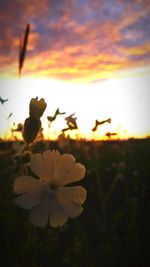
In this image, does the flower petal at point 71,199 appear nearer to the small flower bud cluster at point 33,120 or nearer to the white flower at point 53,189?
the white flower at point 53,189

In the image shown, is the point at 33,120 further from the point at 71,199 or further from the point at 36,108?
the point at 71,199

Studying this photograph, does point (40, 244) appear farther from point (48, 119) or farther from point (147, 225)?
point (147, 225)

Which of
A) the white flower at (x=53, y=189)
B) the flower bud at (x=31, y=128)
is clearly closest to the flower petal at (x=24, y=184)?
the white flower at (x=53, y=189)

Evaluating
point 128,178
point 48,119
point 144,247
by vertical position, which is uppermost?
point 48,119

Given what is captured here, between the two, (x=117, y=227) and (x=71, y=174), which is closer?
(x=71, y=174)

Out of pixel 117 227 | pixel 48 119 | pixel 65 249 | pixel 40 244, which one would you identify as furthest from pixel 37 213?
pixel 117 227

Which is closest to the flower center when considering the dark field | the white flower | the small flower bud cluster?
the white flower
